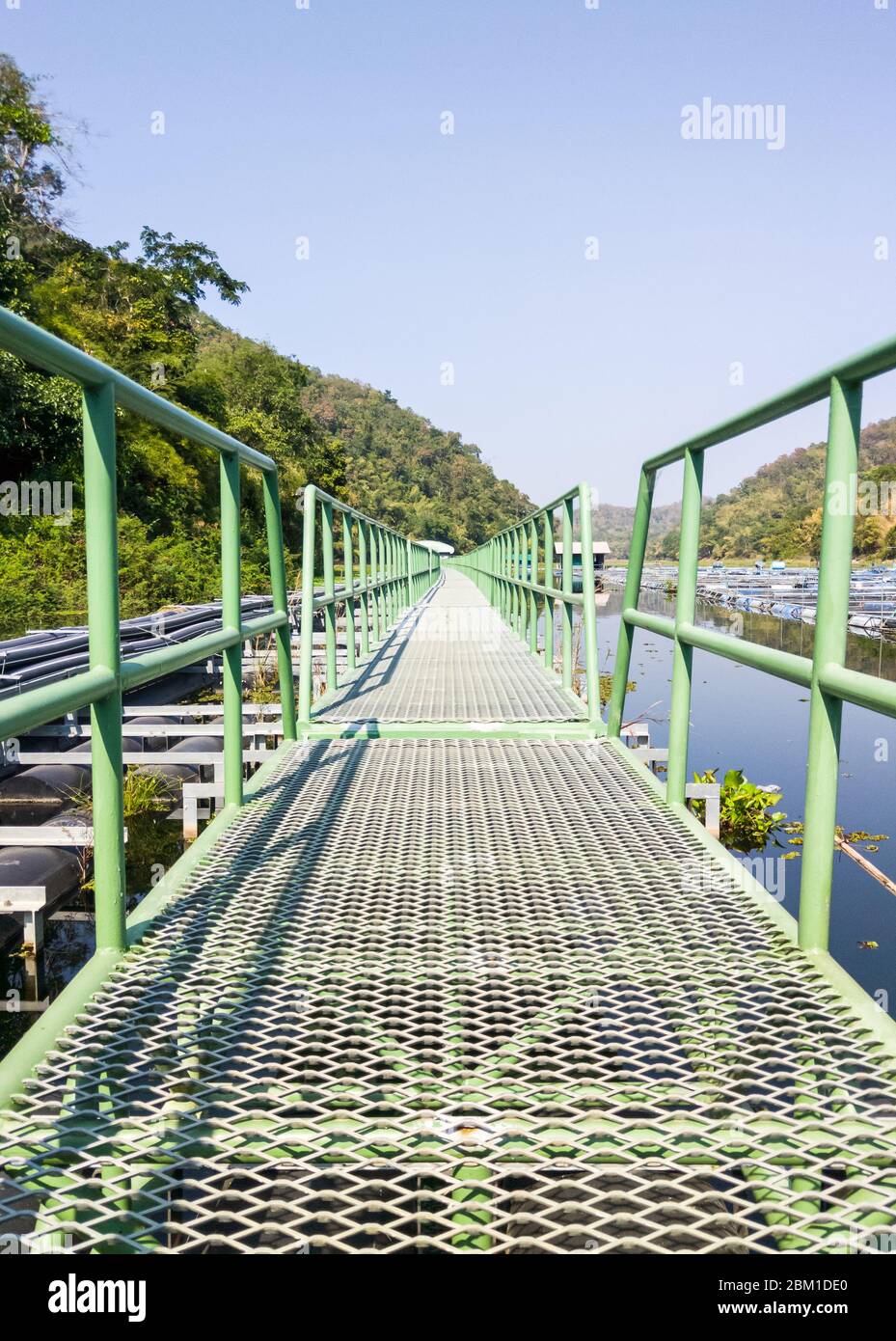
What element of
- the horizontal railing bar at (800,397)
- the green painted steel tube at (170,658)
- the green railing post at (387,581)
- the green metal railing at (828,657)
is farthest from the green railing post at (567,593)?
the green railing post at (387,581)

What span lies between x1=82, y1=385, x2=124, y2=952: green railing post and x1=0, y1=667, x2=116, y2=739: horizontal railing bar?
0.04m

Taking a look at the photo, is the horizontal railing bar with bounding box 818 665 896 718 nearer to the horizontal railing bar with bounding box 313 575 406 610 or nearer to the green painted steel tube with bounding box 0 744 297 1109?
the green painted steel tube with bounding box 0 744 297 1109

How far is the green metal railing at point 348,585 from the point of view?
471 cm

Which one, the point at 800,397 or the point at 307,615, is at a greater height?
the point at 800,397

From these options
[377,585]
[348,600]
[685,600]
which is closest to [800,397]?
[685,600]

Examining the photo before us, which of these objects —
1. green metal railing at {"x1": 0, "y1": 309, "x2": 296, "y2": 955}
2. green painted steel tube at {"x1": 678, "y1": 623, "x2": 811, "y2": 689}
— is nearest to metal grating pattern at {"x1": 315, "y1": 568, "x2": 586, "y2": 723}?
green painted steel tube at {"x1": 678, "y1": 623, "x2": 811, "y2": 689}

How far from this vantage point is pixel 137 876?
7.34 metres

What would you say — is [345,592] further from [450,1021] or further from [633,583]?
[450,1021]

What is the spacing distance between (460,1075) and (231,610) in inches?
62.6

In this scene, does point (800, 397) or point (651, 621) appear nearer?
point (800, 397)

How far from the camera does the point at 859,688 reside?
1666 mm

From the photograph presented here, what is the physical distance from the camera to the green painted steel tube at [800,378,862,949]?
70.7 inches

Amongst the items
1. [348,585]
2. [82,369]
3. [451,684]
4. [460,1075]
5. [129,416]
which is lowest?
[460,1075]

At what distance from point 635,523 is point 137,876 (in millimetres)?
5007
